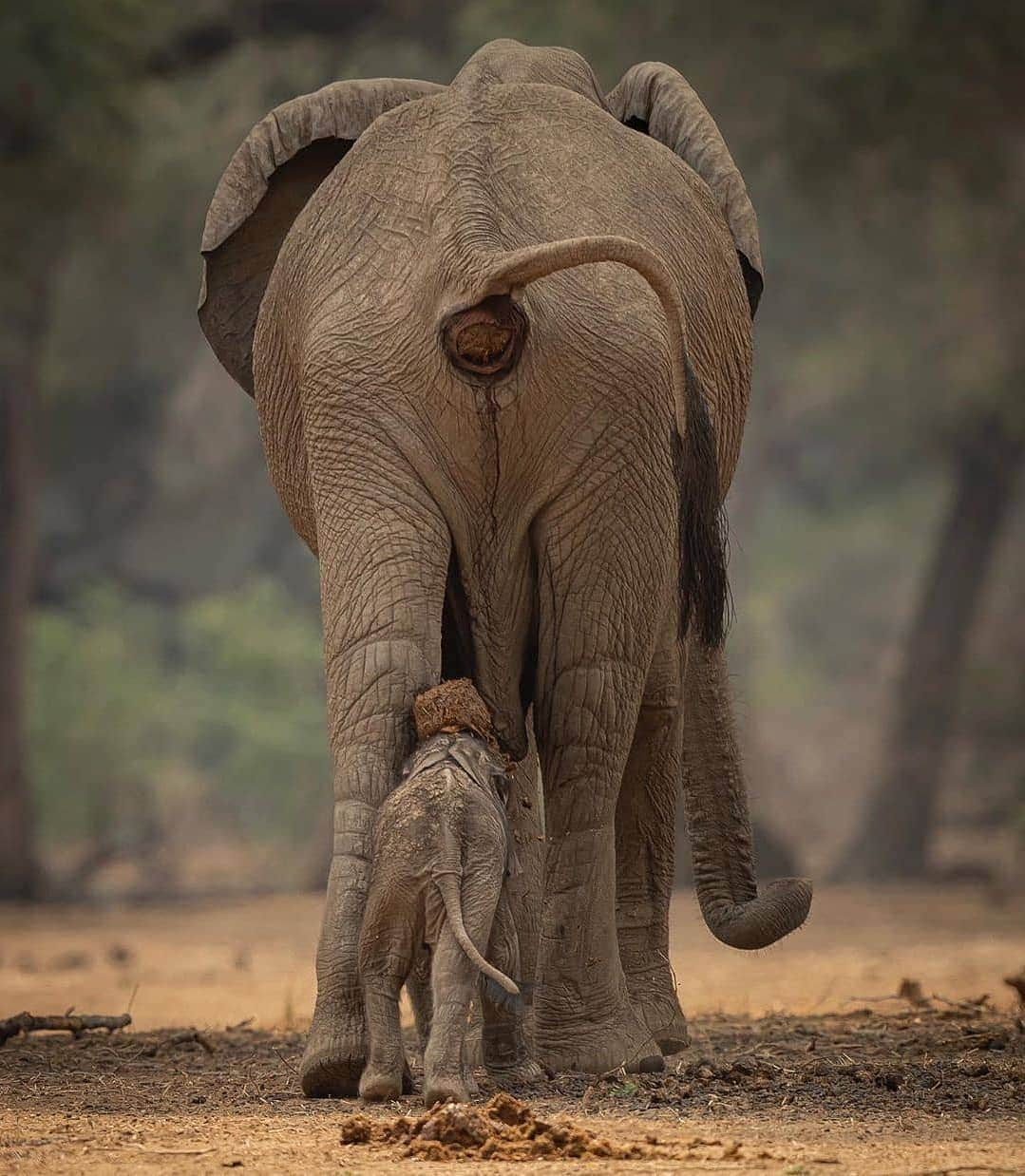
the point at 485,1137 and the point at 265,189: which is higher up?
the point at 265,189

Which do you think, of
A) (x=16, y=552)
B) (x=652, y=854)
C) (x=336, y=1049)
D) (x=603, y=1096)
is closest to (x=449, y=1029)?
(x=336, y=1049)

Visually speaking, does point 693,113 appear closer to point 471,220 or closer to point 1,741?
point 471,220

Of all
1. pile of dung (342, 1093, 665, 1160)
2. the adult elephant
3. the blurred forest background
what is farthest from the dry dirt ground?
the blurred forest background

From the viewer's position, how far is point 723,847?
6.39 meters

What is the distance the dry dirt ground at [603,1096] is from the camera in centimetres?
429

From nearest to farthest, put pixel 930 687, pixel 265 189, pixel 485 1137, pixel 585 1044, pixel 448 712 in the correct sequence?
pixel 485 1137 < pixel 448 712 < pixel 585 1044 < pixel 265 189 < pixel 930 687

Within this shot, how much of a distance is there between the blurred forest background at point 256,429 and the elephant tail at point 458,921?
228 inches

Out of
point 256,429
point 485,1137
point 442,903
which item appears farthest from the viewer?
point 256,429

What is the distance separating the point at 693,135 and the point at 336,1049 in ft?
9.64

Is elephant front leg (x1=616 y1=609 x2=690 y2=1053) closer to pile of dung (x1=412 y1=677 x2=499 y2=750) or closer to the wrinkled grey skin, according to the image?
pile of dung (x1=412 y1=677 x2=499 y2=750)

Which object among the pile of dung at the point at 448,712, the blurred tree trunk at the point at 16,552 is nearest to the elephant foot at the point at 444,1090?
the pile of dung at the point at 448,712

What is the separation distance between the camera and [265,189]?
6043mm

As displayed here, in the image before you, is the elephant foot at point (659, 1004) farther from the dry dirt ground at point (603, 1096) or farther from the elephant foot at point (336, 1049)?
the elephant foot at point (336, 1049)

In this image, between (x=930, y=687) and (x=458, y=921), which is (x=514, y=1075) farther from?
(x=930, y=687)
